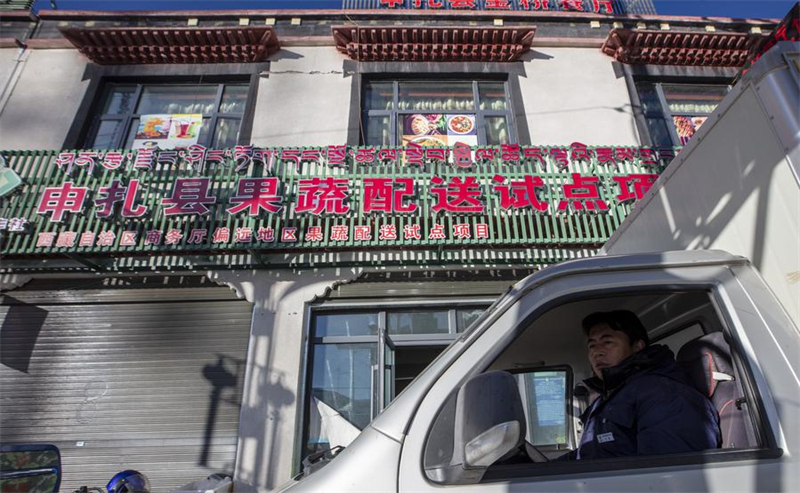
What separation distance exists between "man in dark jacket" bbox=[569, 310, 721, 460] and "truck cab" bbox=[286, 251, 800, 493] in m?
0.10

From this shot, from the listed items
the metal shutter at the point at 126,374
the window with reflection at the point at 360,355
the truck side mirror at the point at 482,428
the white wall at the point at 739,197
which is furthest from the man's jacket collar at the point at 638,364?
the metal shutter at the point at 126,374

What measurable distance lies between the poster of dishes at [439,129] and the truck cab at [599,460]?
7724 millimetres

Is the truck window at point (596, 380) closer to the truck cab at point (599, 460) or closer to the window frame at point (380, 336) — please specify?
the truck cab at point (599, 460)

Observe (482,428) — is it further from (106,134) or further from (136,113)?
(136,113)

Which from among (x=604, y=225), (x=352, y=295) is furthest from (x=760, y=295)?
(x=352, y=295)

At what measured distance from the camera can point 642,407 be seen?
177 centimetres

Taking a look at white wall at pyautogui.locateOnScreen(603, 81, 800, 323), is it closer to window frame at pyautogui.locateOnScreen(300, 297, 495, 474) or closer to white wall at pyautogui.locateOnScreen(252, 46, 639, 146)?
window frame at pyautogui.locateOnScreen(300, 297, 495, 474)

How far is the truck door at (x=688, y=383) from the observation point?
56.8 inches

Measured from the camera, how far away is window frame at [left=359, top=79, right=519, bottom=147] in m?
9.37

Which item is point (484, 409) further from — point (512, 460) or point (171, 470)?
point (171, 470)

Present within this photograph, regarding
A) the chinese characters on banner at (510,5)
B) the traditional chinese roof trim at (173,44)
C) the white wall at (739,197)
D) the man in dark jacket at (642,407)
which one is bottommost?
the man in dark jacket at (642,407)

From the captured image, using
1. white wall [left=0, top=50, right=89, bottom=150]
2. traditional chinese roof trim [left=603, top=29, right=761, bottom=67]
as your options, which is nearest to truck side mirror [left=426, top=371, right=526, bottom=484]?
white wall [left=0, top=50, right=89, bottom=150]

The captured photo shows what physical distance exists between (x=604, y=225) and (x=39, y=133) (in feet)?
→ 36.9

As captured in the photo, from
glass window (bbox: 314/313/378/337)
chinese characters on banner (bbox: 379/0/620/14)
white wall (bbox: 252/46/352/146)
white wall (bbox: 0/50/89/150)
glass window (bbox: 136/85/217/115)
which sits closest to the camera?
glass window (bbox: 314/313/378/337)
